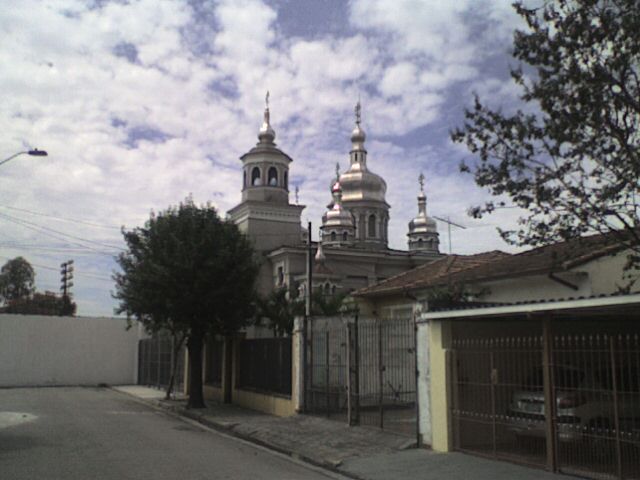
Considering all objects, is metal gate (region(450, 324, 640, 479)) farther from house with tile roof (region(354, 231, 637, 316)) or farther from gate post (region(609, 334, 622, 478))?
house with tile roof (region(354, 231, 637, 316))

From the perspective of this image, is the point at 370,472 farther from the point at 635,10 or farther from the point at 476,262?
the point at 476,262

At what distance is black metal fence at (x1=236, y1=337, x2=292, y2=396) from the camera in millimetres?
19181

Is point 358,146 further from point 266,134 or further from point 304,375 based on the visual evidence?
point 304,375

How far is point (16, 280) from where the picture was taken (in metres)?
69.0

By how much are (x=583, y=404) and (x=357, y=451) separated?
176 inches

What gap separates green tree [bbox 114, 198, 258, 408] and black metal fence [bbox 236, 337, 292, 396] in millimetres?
1063

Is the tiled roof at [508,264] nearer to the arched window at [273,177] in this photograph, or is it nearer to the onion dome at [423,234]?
the arched window at [273,177]

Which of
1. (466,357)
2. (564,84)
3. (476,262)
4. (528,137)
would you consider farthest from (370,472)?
(476,262)

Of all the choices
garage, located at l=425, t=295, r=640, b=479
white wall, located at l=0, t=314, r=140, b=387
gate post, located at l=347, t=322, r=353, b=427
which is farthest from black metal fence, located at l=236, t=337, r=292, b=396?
white wall, located at l=0, t=314, r=140, b=387

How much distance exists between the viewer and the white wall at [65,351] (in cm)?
3759

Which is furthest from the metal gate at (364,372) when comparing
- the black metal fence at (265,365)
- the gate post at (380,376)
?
the black metal fence at (265,365)

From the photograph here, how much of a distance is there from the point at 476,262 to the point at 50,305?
54.6 meters

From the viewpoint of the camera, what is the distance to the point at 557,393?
1023cm

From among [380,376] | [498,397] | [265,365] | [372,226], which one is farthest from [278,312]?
[372,226]
